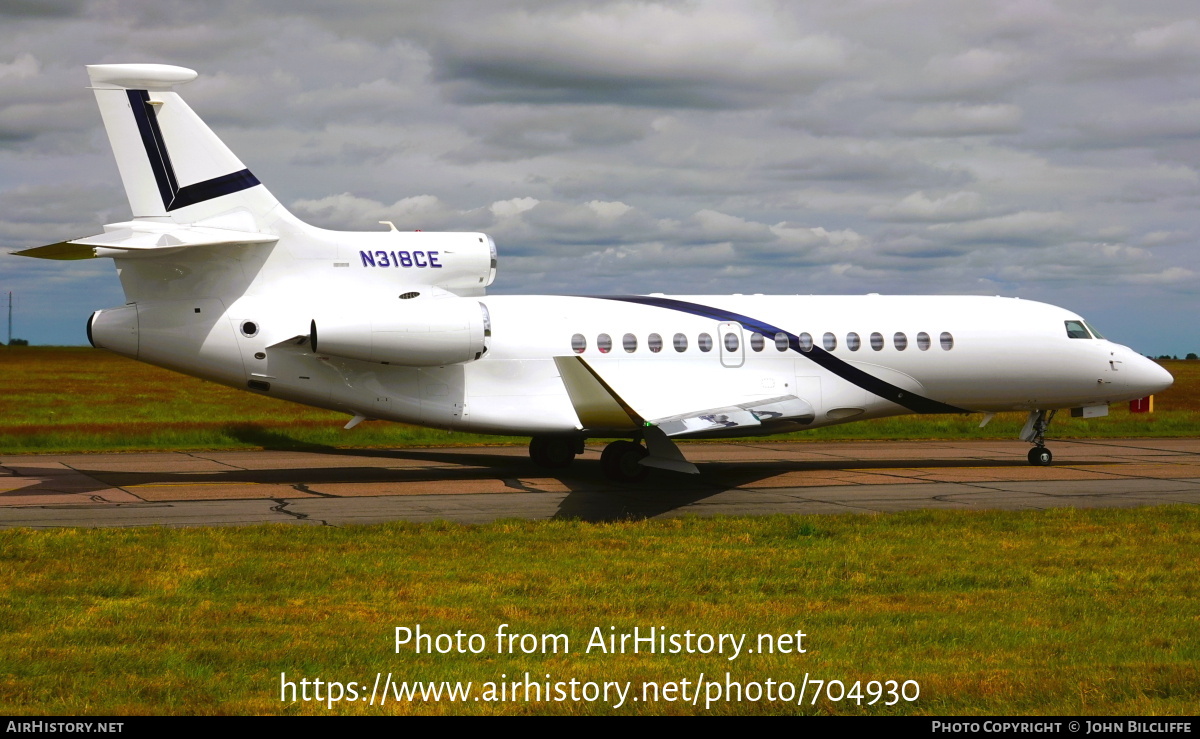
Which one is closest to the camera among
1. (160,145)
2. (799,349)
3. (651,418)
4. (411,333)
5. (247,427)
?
(160,145)

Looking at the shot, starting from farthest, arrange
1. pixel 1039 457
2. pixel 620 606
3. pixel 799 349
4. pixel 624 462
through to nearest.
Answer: pixel 1039 457 < pixel 799 349 < pixel 624 462 < pixel 620 606

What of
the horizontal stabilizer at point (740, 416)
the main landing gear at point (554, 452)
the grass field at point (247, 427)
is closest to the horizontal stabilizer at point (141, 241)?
the main landing gear at point (554, 452)

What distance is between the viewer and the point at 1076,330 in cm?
2288

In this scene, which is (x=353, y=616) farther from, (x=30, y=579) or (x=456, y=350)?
(x=456, y=350)

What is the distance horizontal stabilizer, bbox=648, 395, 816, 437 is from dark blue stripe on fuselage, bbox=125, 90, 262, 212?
847 centimetres

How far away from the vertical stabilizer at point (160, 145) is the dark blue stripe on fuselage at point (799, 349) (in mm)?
7563

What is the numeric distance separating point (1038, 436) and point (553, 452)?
34.2ft

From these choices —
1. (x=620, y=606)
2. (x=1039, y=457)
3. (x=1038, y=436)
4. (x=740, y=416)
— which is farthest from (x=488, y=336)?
(x=1038, y=436)

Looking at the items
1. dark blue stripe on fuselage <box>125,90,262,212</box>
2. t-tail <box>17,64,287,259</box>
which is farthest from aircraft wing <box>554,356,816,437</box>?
dark blue stripe on fuselage <box>125,90,262,212</box>

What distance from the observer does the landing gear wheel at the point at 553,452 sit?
2266 centimetres

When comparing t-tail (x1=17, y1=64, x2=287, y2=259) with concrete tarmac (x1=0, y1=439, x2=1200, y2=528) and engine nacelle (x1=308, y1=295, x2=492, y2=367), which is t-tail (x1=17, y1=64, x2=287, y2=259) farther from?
concrete tarmac (x1=0, y1=439, x2=1200, y2=528)

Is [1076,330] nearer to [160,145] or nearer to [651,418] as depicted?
[651,418]

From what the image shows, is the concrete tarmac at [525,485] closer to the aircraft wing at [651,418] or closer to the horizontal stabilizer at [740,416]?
the aircraft wing at [651,418]
